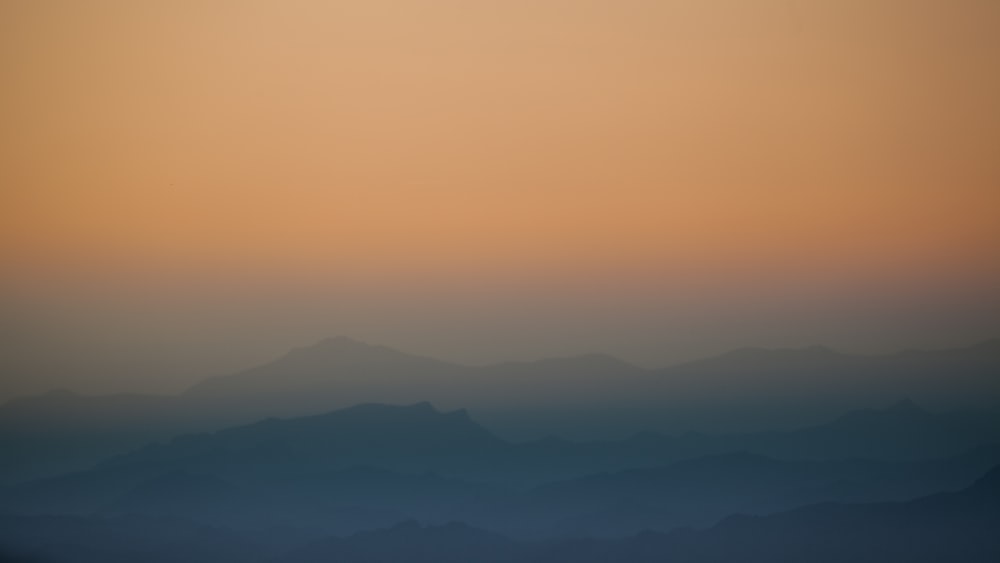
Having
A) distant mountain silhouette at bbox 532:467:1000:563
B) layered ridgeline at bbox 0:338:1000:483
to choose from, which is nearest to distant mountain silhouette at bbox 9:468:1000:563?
distant mountain silhouette at bbox 532:467:1000:563

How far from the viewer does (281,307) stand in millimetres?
3457

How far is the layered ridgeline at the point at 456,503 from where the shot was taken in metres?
3.46

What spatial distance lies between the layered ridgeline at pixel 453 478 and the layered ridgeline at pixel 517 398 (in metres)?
0.05

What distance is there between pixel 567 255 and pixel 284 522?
1350mm

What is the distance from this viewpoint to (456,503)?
137 inches

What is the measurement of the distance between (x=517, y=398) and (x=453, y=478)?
0.36 meters

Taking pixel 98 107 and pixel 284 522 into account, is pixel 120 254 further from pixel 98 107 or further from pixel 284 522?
pixel 284 522

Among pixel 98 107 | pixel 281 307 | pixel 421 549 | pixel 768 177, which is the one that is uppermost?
pixel 98 107

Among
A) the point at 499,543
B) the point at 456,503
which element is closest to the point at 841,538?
the point at 499,543

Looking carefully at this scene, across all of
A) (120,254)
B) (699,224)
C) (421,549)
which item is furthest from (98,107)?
(699,224)

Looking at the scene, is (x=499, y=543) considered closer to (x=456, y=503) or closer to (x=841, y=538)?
(x=456, y=503)

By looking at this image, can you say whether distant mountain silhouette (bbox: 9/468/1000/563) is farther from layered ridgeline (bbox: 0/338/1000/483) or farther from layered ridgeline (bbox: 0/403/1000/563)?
layered ridgeline (bbox: 0/338/1000/483)

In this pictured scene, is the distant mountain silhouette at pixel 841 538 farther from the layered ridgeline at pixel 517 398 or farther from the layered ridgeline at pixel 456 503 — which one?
the layered ridgeline at pixel 517 398

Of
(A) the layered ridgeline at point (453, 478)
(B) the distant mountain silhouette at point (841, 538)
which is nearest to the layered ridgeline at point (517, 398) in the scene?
(A) the layered ridgeline at point (453, 478)
